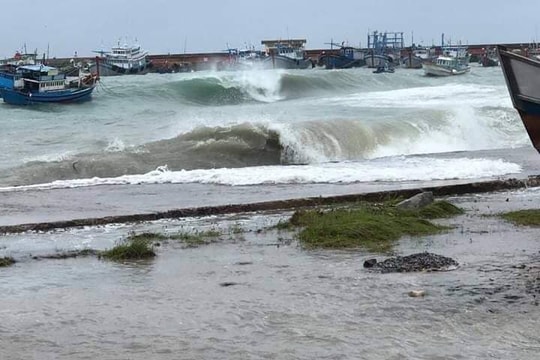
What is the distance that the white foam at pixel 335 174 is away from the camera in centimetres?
1450

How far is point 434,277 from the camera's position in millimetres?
6867

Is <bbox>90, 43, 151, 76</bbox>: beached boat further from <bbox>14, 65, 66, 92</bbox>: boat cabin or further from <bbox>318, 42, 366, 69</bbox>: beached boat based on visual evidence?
→ <bbox>14, 65, 66, 92</bbox>: boat cabin

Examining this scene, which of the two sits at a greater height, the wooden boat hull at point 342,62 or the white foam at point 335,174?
the wooden boat hull at point 342,62

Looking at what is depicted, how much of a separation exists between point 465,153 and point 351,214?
989 cm

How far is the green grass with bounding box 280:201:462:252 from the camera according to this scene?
866 cm

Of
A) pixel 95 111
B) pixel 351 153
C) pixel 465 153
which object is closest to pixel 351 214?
pixel 465 153

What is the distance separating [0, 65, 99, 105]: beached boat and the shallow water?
33897 millimetres

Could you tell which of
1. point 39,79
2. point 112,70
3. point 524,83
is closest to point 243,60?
point 112,70

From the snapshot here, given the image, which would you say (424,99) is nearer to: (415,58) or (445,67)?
(445,67)

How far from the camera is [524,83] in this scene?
11633mm

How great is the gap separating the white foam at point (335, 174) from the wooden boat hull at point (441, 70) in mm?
58173

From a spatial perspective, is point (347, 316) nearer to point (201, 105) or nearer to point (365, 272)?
Answer: point (365, 272)

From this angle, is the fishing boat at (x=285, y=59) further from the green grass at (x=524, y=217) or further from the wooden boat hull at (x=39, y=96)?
the green grass at (x=524, y=217)

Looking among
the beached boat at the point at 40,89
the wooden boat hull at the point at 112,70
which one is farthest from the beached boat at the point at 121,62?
the beached boat at the point at 40,89
